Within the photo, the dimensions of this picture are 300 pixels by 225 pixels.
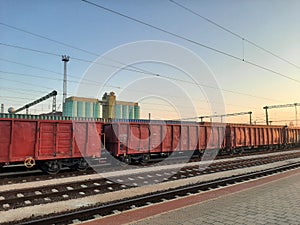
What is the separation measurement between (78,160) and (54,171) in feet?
4.44

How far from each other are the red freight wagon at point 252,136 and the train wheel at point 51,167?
51.2 feet

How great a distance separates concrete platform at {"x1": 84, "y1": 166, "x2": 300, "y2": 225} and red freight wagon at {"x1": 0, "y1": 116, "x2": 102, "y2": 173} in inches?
303

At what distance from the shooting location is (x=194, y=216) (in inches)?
219

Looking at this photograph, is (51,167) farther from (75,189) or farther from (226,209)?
(226,209)

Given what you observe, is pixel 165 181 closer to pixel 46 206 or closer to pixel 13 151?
pixel 46 206

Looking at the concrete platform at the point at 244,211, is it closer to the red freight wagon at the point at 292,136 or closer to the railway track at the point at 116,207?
the railway track at the point at 116,207

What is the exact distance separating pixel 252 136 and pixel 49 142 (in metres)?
20.7

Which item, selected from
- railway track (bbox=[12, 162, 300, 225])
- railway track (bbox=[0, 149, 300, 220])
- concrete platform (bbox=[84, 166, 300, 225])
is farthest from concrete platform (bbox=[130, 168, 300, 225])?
railway track (bbox=[0, 149, 300, 220])

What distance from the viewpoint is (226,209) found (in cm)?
606

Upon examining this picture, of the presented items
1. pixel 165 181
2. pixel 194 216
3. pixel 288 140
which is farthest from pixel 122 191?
pixel 288 140

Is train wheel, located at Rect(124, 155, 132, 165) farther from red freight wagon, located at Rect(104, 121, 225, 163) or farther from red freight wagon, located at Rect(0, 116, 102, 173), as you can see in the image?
red freight wagon, located at Rect(0, 116, 102, 173)

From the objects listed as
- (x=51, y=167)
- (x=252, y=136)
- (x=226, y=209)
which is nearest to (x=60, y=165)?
(x=51, y=167)

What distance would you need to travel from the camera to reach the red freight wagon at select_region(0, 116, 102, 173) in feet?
36.9

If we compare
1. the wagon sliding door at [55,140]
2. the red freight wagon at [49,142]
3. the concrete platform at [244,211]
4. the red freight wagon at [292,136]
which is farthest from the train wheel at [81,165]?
the red freight wagon at [292,136]
